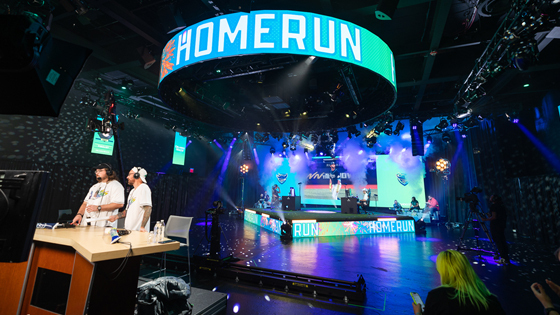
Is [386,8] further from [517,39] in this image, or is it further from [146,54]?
[146,54]

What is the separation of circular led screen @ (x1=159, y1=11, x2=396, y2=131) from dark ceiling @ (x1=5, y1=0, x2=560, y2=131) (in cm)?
51

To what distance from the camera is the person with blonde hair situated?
4.33 feet

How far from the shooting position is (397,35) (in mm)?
5020

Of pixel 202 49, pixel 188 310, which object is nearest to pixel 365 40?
pixel 202 49

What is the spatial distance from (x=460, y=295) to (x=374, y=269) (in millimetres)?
3172

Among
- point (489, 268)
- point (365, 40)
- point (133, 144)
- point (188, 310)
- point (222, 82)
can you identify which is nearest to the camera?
point (188, 310)

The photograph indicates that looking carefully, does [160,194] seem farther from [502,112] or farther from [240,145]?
[502,112]

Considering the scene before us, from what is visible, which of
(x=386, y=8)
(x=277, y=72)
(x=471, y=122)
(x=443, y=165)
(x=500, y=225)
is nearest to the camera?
(x=386, y=8)

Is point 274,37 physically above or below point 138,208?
above

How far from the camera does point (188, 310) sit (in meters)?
2.18

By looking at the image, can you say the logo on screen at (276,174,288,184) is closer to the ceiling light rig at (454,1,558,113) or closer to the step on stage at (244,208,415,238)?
the step on stage at (244,208,415,238)

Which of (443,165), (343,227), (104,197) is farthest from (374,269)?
(443,165)

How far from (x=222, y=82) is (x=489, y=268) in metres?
7.38

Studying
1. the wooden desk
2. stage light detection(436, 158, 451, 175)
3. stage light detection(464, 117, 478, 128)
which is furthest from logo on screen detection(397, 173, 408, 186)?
the wooden desk
